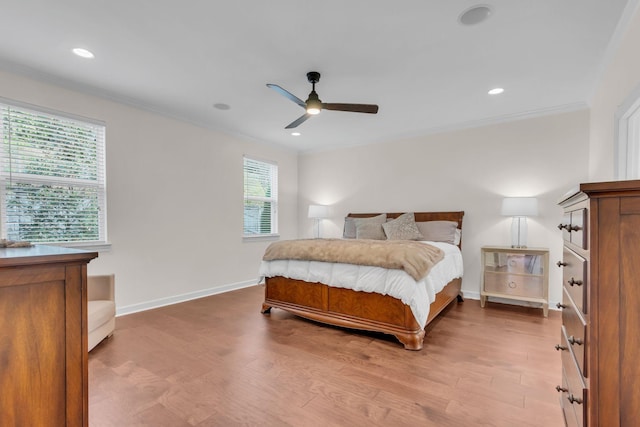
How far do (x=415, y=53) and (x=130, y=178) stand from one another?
332 cm

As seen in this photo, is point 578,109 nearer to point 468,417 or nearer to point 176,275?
point 468,417

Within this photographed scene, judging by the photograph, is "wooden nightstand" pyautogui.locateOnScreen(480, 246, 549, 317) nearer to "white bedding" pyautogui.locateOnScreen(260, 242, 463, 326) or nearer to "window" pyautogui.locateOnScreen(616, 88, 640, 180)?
"white bedding" pyautogui.locateOnScreen(260, 242, 463, 326)

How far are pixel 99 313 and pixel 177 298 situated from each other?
1.54 meters

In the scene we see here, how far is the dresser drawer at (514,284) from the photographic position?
355cm

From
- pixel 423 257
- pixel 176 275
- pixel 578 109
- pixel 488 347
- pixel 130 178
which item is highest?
pixel 578 109

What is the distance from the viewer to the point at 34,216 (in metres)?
2.91

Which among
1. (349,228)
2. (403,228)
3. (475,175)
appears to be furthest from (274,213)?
(475,175)

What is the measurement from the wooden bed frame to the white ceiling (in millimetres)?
2097

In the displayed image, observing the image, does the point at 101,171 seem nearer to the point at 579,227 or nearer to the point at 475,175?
the point at 579,227

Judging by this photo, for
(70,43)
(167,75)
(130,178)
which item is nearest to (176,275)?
(130,178)

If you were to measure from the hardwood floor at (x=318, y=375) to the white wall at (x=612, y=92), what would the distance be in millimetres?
1716

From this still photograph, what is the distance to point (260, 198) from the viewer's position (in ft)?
17.4

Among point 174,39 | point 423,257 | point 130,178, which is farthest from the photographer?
point 130,178

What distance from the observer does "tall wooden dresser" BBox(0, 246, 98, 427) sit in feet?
3.24
